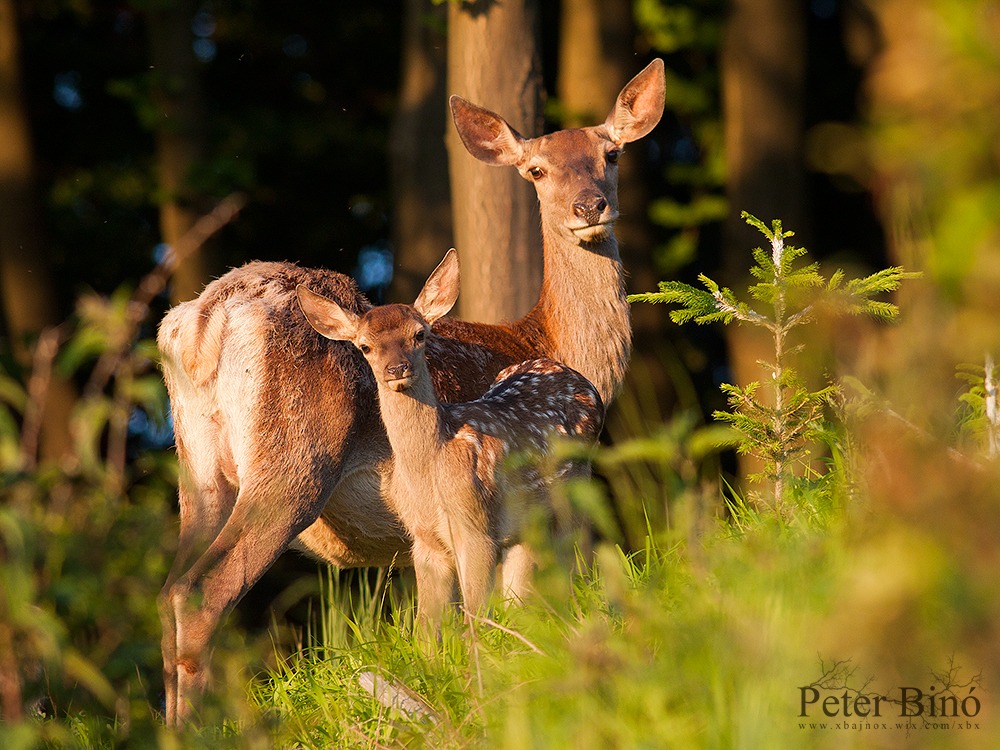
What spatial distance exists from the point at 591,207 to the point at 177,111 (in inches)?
235

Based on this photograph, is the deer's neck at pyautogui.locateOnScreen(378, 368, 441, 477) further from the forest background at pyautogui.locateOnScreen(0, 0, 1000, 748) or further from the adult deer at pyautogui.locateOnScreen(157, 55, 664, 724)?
the forest background at pyautogui.locateOnScreen(0, 0, 1000, 748)

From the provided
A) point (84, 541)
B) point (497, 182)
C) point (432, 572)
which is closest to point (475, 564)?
point (432, 572)

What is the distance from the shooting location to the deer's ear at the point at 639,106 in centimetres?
730

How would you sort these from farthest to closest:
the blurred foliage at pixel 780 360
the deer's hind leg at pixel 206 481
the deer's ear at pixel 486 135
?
the deer's ear at pixel 486 135, the deer's hind leg at pixel 206 481, the blurred foliage at pixel 780 360

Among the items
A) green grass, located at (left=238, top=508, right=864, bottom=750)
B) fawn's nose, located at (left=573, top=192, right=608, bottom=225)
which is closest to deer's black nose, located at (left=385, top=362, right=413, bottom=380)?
green grass, located at (left=238, top=508, right=864, bottom=750)

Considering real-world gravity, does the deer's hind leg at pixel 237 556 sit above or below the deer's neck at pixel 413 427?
below

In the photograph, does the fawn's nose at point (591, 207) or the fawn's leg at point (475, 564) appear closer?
the fawn's leg at point (475, 564)

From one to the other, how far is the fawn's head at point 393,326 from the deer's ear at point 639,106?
6.42 feet

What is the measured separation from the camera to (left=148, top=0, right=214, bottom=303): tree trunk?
11258mm

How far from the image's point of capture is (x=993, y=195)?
6.73ft

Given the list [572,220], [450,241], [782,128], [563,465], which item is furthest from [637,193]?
[563,465]

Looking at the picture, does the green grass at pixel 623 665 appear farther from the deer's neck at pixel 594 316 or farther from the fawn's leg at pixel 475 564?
the deer's neck at pixel 594 316

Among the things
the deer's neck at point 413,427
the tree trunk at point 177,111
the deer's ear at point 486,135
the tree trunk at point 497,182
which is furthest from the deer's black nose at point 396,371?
the tree trunk at point 177,111

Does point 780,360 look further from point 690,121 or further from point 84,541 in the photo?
point 690,121
